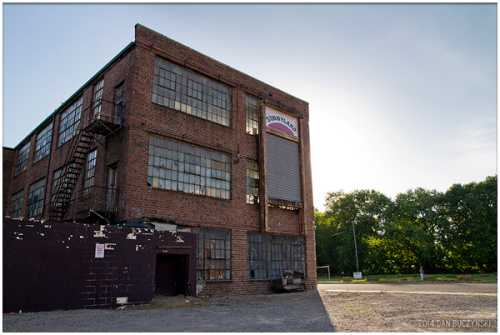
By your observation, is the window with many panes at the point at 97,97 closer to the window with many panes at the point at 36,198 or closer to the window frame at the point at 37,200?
the window frame at the point at 37,200

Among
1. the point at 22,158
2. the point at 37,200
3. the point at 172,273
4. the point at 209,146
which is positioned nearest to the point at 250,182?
the point at 209,146

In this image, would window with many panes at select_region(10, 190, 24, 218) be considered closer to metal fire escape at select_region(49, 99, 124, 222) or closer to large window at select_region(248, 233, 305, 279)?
metal fire escape at select_region(49, 99, 124, 222)

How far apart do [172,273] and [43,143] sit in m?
14.3

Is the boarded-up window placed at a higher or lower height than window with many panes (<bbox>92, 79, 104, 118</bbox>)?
lower

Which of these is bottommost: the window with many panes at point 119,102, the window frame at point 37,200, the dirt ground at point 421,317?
the dirt ground at point 421,317

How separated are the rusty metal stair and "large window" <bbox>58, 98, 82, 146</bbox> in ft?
9.23

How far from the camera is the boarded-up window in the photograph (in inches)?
824

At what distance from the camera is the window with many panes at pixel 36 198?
2258 centimetres

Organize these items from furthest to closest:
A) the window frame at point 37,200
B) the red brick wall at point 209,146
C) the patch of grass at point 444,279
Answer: the patch of grass at point 444,279
the window frame at point 37,200
the red brick wall at point 209,146

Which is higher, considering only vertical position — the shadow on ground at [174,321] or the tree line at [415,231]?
the tree line at [415,231]

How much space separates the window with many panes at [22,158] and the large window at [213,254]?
1565 centimetres

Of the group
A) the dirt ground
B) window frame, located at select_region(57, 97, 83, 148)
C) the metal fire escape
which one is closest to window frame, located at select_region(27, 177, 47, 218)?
window frame, located at select_region(57, 97, 83, 148)

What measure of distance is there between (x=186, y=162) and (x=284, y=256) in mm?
7164

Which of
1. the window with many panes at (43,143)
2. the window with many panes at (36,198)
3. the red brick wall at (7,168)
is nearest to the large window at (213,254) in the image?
the window with many panes at (36,198)
